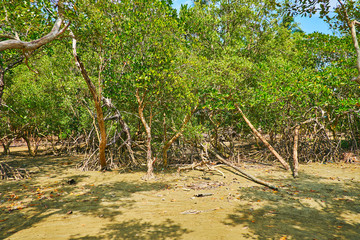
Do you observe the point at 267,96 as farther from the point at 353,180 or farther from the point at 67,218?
the point at 67,218

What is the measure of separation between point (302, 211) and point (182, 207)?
2.68 m

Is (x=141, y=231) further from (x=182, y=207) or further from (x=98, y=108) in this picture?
(x=98, y=108)

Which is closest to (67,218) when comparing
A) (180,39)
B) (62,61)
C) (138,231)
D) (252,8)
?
(138,231)

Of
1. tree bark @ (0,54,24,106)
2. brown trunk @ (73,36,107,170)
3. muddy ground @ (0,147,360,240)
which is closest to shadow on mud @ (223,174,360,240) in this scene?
muddy ground @ (0,147,360,240)

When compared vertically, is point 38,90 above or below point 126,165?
above

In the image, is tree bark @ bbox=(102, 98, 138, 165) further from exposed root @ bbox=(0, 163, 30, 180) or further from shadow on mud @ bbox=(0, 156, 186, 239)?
exposed root @ bbox=(0, 163, 30, 180)

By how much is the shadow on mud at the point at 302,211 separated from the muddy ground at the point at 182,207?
0.7 inches

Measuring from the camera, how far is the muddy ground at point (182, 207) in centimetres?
400

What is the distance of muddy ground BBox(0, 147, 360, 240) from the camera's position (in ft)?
13.1

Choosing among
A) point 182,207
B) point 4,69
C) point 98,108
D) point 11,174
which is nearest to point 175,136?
point 98,108

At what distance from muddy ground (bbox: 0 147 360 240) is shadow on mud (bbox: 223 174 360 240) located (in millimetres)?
17

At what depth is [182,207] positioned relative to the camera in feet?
17.4

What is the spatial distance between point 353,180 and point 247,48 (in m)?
7.49

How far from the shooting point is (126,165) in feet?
32.9
